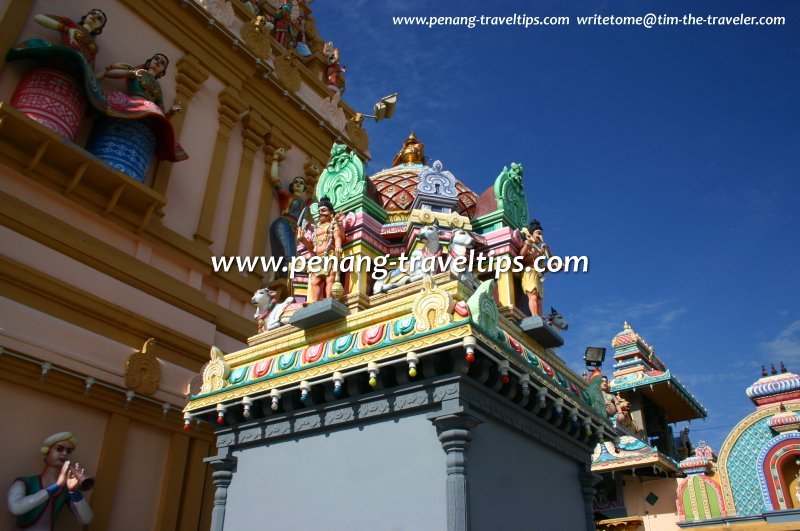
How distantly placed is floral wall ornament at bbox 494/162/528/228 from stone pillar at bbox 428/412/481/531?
4229 millimetres

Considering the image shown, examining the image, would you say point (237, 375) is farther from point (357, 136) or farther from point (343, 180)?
point (357, 136)

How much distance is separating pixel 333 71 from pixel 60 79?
33.0ft

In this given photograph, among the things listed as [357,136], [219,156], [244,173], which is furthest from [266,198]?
[357,136]

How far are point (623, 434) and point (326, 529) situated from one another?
15.8 meters

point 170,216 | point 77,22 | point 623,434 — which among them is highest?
point 77,22

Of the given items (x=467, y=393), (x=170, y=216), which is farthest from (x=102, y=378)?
(x=467, y=393)

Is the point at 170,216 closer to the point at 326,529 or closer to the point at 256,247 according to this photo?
the point at 256,247

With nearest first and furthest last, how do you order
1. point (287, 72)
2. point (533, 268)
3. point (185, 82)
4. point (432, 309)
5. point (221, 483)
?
point (432, 309)
point (221, 483)
point (533, 268)
point (185, 82)
point (287, 72)

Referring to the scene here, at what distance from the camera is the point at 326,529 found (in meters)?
7.07

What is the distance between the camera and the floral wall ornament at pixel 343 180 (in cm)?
985

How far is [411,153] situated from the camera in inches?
504

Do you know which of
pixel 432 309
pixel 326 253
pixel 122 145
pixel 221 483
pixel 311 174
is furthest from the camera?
pixel 311 174

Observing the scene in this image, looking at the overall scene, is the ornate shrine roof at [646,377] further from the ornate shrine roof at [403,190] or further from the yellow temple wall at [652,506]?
the ornate shrine roof at [403,190]

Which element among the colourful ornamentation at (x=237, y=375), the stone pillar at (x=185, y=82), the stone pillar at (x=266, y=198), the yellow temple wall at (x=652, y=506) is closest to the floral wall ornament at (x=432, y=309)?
the colourful ornamentation at (x=237, y=375)
